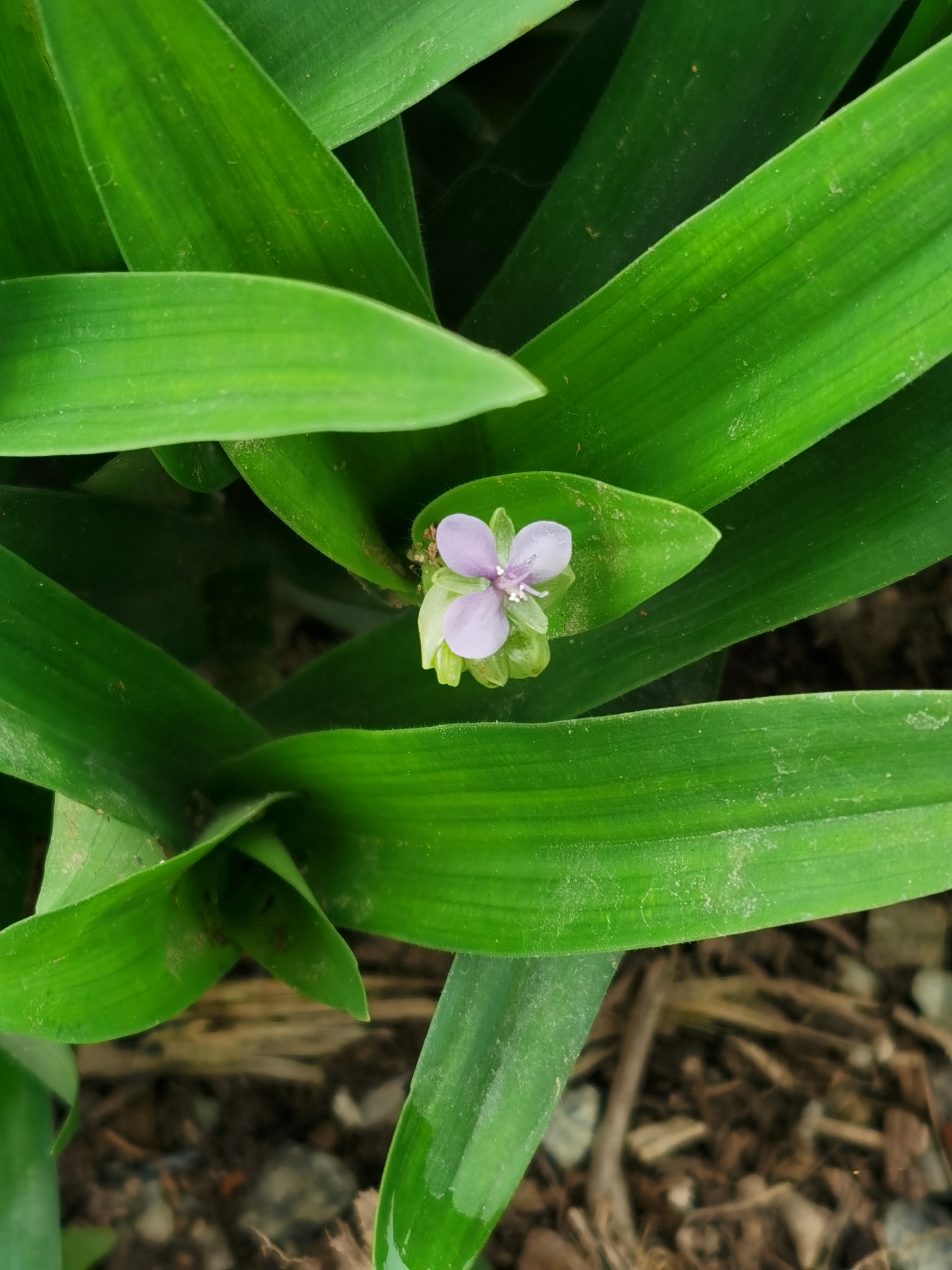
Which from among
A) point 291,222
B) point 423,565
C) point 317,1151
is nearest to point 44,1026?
point 423,565

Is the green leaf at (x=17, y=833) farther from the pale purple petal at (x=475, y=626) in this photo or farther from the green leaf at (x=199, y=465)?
the pale purple petal at (x=475, y=626)

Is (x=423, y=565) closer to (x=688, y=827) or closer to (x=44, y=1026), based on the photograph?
(x=688, y=827)

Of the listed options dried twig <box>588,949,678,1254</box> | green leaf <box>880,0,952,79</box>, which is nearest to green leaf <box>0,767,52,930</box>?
dried twig <box>588,949,678,1254</box>

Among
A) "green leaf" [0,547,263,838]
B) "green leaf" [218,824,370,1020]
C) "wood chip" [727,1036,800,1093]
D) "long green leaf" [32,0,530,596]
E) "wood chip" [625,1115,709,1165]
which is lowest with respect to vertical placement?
"wood chip" [625,1115,709,1165]

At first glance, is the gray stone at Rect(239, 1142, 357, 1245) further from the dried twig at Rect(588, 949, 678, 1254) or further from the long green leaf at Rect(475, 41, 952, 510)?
the long green leaf at Rect(475, 41, 952, 510)

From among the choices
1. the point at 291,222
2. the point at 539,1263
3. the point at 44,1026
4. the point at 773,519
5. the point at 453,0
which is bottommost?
the point at 539,1263
